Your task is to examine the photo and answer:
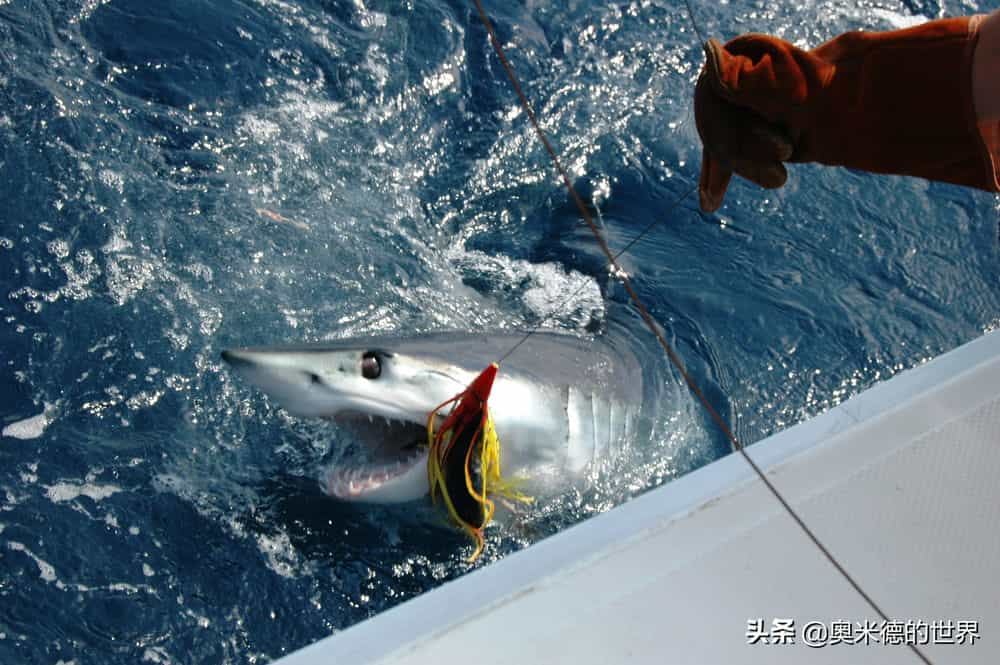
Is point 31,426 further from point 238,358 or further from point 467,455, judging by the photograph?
point 467,455

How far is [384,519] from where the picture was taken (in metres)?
2.06

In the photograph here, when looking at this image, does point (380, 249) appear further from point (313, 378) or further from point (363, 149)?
point (313, 378)

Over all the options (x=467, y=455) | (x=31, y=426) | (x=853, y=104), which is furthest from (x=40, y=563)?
(x=853, y=104)

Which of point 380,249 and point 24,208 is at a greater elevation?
point 24,208

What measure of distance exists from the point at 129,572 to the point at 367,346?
749 mm

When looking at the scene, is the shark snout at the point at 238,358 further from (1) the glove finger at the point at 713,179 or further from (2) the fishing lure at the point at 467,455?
(1) the glove finger at the point at 713,179

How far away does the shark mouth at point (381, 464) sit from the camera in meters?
1.82

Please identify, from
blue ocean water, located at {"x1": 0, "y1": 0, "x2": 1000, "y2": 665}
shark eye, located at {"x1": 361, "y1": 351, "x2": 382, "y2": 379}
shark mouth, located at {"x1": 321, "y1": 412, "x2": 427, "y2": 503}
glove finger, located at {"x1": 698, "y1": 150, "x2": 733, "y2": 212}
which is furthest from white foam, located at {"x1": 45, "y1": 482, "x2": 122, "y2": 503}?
glove finger, located at {"x1": 698, "y1": 150, "x2": 733, "y2": 212}

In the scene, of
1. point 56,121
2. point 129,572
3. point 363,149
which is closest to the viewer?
point 129,572

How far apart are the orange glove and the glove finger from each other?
0.23 feet

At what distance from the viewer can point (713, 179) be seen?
157 cm

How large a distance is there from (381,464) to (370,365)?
244mm

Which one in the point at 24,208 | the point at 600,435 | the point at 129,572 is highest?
the point at 24,208

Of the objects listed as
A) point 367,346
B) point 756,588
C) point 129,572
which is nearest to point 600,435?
point 367,346
